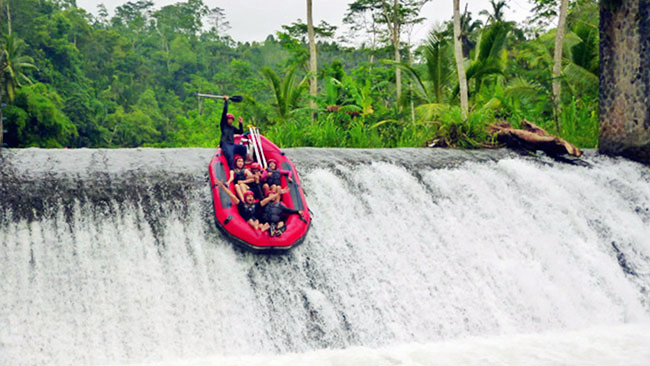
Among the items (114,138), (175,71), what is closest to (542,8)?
(114,138)

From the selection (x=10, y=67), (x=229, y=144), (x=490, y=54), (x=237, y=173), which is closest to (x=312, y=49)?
(x=490, y=54)

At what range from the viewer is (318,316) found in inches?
253

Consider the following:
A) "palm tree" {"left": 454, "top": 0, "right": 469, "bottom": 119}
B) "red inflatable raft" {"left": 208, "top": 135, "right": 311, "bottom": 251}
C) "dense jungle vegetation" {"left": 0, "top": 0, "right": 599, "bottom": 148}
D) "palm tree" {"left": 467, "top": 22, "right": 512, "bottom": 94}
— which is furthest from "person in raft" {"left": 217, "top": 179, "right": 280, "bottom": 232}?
"palm tree" {"left": 467, "top": 22, "right": 512, "bottom": 94}

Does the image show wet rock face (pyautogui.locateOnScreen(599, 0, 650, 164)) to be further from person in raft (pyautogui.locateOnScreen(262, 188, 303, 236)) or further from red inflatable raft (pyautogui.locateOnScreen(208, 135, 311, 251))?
person in raft (pyautogui.locateOnScreen(262, 188, 303, 236))

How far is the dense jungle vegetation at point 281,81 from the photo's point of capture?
14242 millimetres

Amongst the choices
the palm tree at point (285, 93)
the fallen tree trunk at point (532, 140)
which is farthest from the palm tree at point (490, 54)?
the palm tree at point (285, 93)

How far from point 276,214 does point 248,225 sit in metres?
0.35

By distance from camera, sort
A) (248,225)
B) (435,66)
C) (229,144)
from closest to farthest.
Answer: (248,225) < (229,144) < (435,66)

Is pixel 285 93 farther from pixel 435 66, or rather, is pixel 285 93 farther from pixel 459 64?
pixel 459 64

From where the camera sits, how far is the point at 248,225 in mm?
6930

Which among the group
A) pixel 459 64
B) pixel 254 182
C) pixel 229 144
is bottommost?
pixel 254 182

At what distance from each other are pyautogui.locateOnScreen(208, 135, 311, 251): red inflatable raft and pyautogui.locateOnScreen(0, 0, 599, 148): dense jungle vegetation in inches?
187

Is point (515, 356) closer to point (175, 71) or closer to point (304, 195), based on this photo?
point (304, 195)

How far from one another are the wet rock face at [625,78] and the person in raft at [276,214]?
6.93 m
